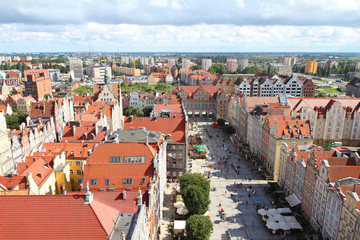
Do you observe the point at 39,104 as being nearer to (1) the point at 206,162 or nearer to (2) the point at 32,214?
(1) the point at 206,162

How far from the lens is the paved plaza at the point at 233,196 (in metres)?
52.9

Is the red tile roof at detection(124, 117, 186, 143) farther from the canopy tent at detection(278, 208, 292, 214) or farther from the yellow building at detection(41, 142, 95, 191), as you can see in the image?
the canopy tent at detection(278, 208, 292, 214)

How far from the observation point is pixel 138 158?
52.6m

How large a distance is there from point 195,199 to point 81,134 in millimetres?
34390

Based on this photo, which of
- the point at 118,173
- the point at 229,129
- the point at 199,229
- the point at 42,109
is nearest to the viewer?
the point at 199,229

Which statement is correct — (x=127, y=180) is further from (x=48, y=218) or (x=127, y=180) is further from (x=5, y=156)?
(x=5, y=156)

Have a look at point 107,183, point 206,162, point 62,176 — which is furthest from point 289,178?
point 62,176

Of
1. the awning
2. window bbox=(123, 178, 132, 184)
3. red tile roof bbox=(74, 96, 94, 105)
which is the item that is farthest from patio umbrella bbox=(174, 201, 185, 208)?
red tile roof bbox=(74, 96, 94, 105)

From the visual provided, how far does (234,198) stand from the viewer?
64.4m

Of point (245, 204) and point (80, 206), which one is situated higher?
point (80, 206)

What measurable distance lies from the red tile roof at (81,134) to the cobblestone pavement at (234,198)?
26.6m

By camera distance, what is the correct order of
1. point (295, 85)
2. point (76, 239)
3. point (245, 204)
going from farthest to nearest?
point (295, 85) → point (245, 204) → point (76, 239)

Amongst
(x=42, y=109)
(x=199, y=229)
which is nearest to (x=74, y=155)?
(x=199, y=229)

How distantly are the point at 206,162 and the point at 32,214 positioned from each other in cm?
6182
